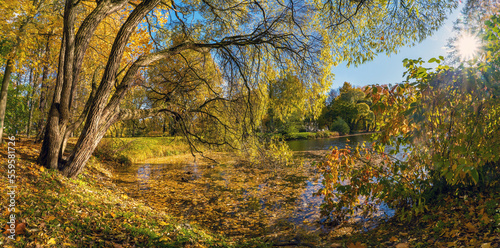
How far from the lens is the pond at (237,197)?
17.3 feet

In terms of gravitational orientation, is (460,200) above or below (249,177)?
above

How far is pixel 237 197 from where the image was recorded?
739cm

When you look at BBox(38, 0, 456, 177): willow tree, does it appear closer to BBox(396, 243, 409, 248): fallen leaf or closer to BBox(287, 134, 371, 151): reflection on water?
BBox(396, 243, 409, 248): fallen leaf

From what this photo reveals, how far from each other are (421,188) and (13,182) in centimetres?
675

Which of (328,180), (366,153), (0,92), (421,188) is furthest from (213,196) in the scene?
(0,92)

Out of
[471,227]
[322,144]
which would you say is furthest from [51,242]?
[322,144]

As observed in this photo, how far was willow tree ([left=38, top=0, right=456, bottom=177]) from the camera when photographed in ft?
17.3

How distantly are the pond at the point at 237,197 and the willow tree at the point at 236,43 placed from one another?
99.2 inches

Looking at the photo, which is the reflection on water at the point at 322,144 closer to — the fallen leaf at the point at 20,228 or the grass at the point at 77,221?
the grass at the point at 77,221

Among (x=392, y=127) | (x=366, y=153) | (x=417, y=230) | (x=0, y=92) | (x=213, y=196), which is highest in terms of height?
(x=0, y=92)

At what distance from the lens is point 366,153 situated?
4.97m

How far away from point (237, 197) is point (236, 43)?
4310 mm

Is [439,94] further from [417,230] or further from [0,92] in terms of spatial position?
[0,92]

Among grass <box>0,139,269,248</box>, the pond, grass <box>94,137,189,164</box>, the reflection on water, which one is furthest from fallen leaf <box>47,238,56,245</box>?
the reflection on water
